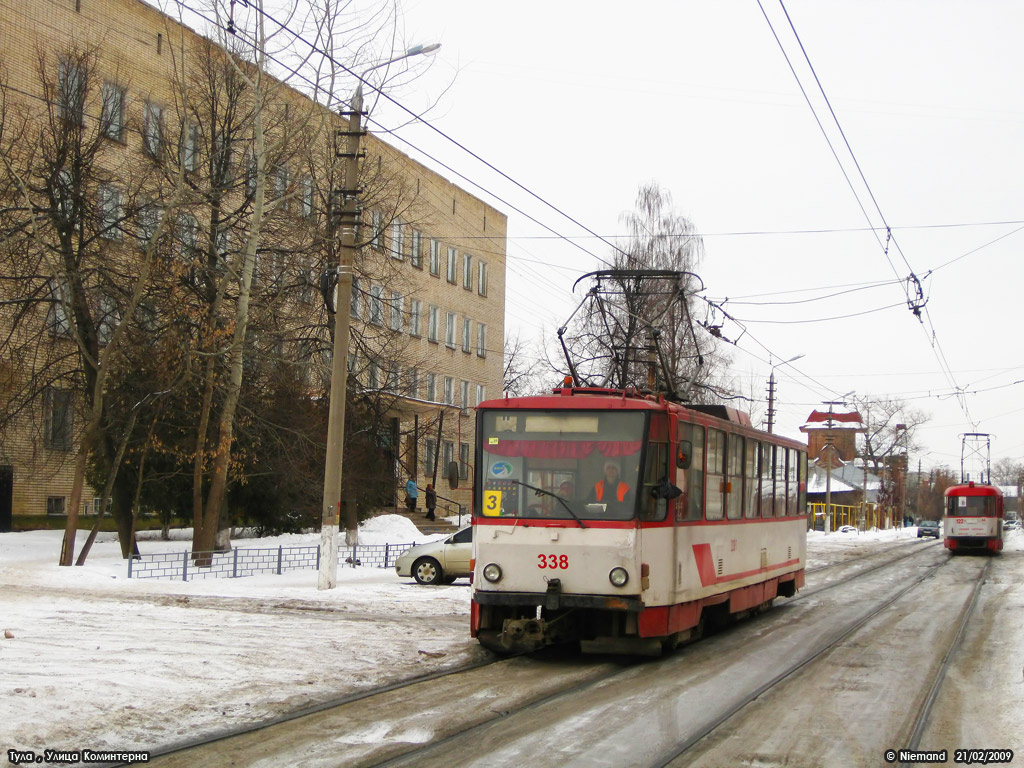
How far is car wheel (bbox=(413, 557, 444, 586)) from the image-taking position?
67.9 ft

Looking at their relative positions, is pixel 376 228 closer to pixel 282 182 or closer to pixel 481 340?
pixel 282 182

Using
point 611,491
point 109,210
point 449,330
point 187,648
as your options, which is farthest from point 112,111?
point 449,330

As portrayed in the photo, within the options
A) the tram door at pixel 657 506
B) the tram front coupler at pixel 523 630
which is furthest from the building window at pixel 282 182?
the tram front coupler at pixel 523 630

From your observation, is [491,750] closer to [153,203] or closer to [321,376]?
[153,203]

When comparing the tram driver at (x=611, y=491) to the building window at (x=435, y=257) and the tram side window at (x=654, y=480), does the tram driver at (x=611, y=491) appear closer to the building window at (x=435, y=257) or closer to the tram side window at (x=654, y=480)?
the tram side window at (x=654, y=480)

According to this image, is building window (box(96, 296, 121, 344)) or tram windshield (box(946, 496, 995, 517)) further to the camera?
tram windshield (box(946, 496, 995, 517))

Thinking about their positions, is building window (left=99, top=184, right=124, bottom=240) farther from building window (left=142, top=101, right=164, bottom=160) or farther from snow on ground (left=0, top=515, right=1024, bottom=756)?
snow on ground (left=0, top=515, right=1024, bottom=756)

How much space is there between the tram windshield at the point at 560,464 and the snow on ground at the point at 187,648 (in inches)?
70.3

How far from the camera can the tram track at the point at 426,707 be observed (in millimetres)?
6953

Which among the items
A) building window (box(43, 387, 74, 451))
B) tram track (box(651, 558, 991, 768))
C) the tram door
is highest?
building window (box(43, 387, 74, 451))

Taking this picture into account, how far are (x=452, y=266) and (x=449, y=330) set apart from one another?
9.80 ft

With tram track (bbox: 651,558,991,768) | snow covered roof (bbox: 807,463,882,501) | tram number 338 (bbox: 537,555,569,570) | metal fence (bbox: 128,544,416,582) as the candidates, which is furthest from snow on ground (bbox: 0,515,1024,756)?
snow covered roof (bbox: 807,463,882,501)

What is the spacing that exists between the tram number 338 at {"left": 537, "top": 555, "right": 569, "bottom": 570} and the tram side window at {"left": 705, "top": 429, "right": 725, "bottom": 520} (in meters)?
2.54

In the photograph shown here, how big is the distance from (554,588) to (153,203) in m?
13.9
